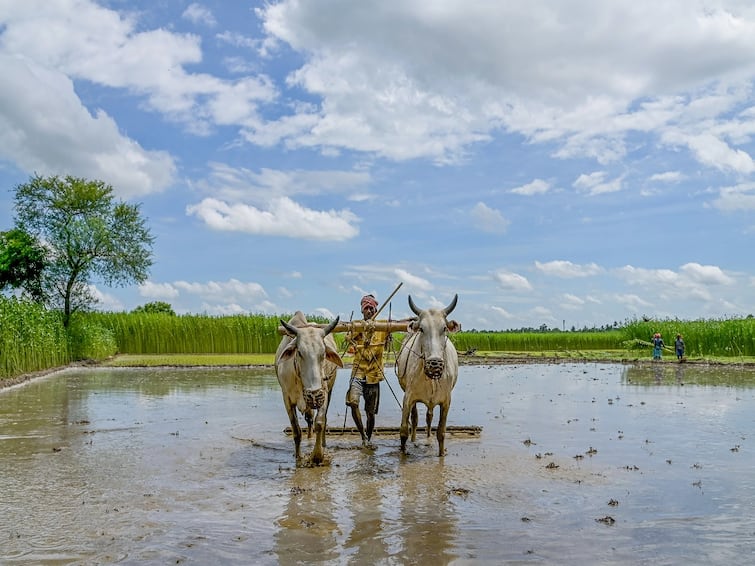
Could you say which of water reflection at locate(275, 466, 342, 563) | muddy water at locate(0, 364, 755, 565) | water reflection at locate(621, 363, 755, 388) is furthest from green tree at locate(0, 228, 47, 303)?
water reflection at locate(275, 466, 342, 563)

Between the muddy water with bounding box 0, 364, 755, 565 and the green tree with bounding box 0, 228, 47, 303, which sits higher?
the green tree with bounding box 0, 228, 47, 303

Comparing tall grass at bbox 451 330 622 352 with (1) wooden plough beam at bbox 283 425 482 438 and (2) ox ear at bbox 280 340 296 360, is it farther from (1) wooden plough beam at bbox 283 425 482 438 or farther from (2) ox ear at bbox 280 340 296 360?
(2) ox ear at bbox 280 340 296 360

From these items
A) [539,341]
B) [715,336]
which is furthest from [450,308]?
[539,341]

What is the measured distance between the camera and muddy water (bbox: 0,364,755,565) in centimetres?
596

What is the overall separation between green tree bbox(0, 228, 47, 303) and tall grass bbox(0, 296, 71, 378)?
33.0 feet

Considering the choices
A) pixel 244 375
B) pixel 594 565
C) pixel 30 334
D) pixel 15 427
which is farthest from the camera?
pixel 244 375

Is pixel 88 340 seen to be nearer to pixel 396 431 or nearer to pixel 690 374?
pixel 690 374

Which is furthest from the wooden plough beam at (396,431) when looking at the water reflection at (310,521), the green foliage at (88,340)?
the green foliage at (88,340)

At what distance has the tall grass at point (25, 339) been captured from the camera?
22.0 metres

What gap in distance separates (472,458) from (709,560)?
14.5ft

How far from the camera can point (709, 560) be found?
571cm

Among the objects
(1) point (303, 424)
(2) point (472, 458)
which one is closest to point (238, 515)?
(2) point (472, 458)

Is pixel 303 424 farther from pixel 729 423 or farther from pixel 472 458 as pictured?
pixel 729 423

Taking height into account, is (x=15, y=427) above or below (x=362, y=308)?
below
